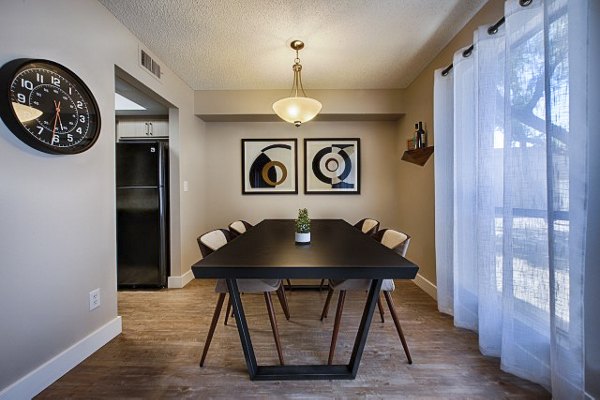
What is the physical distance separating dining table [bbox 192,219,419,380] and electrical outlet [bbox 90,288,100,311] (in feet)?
3.68

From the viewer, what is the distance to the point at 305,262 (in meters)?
1.28

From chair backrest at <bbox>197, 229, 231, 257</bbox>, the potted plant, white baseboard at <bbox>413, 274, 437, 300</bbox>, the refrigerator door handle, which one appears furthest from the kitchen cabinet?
white baseboard at <bbox>413, 274, 437, 300</bbox>

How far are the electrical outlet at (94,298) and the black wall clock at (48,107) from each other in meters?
1.01

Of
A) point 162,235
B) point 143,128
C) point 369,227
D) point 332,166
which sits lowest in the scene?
point 162,235

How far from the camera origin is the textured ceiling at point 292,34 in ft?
6.38

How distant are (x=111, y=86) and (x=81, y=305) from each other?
5.47 ft

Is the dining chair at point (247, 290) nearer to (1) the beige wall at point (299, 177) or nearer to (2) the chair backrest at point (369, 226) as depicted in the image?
(2) the chair backrest at point (369, 226)

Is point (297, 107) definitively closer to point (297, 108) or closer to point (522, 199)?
point (297, 108)

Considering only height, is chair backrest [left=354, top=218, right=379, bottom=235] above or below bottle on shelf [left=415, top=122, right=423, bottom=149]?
below

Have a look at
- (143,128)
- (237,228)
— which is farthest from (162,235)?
(143,128)

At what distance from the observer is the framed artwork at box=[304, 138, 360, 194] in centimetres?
384

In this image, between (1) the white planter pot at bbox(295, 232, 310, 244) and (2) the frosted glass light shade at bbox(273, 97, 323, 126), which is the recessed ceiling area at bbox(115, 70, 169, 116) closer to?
(2) the frosted glass light shade at bbox(273, 97, 323, 126)

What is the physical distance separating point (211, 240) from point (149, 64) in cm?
195

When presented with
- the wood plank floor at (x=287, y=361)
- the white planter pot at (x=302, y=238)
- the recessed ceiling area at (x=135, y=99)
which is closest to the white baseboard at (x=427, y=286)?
the wood plank floor at (x=287, y=361)
